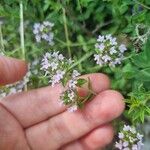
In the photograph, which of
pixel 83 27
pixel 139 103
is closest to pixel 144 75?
pixel 139 103

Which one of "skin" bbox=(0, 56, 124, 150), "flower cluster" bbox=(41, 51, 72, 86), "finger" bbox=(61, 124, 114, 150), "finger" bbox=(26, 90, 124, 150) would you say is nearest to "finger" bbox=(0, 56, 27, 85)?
"skin" bbox=(0, 56, 124, 150)

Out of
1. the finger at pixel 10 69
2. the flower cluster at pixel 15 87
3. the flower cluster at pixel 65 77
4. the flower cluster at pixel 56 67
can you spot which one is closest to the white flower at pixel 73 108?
the flower cluster at pixel 65 77

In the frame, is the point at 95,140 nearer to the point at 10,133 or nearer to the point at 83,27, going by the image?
the point at 10,133

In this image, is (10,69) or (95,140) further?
(95,140)

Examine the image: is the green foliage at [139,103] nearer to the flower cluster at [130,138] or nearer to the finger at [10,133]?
the flower cluster at [130,138]

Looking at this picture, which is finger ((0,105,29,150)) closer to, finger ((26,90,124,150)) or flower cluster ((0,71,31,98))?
finger ((26,90,124,150))

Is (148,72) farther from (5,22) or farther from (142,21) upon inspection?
(5,22)

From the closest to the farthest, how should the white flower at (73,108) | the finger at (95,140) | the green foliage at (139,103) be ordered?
the green foliage at (139,103) < the white flower at (73,108) < the finger at (95,140)
